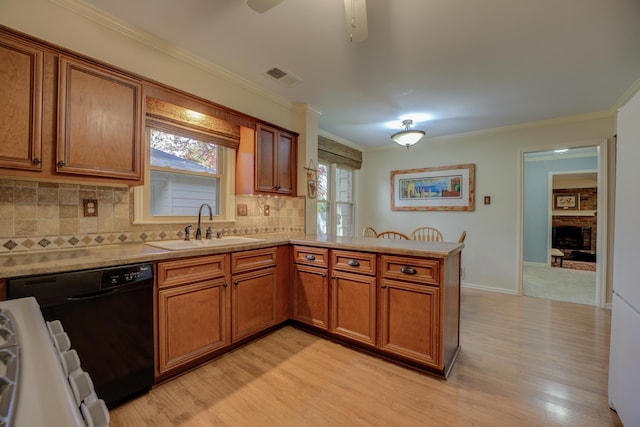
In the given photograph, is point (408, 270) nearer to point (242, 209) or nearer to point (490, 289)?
point (242, 209)

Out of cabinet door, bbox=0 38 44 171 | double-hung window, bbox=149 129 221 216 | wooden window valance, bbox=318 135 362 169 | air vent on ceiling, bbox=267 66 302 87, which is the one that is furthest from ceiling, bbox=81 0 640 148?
wooden window valance, bbox=318 135 362 169

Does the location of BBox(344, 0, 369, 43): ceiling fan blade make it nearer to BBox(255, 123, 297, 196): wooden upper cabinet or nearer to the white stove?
BBox(255, 123, 297, 196): wooden upper cabinet

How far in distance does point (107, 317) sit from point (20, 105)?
1238 mm

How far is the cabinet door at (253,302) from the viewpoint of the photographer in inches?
86.6

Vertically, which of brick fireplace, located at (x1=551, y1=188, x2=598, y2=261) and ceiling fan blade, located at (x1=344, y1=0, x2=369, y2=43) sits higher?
ceiling fan blade, located at (x1=344, y1=0, x2=369, y2=43)

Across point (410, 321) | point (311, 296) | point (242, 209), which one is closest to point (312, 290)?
point (311, 296)

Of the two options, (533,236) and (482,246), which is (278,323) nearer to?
(482,246)

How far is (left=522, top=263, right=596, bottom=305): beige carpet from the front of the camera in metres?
3.83

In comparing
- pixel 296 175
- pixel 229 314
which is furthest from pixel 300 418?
pixel 296 175

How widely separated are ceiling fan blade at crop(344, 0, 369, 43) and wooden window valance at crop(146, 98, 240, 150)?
1561 mm

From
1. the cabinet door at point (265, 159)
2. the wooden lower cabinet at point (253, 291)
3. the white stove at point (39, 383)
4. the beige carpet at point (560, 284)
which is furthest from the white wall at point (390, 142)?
the white stove at point (39, 383)

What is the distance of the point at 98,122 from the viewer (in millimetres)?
1732

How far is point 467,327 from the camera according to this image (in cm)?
274

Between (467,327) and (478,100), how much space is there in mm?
2460
